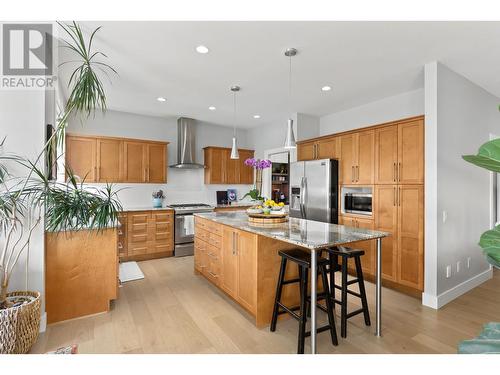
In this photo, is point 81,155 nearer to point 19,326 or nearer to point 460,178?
point 19,326

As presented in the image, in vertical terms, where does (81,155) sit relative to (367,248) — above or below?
above

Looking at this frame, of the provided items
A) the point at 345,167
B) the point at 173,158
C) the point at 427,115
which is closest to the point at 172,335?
the point at 345,167

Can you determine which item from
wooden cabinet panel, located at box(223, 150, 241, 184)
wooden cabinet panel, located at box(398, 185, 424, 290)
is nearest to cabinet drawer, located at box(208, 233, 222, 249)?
wooden cabinet panel, located at box(398, 185, 424, 290)

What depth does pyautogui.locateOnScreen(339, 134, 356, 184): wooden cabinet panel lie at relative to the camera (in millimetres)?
3760

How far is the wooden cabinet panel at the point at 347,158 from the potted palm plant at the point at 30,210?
3.11 metres

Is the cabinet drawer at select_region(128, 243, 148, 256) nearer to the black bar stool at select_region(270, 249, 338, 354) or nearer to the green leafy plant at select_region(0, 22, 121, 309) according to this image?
the green leafy plant at select_region(0, 22, 121, 309)

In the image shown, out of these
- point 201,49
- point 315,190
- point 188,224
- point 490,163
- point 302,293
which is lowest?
point 302,293

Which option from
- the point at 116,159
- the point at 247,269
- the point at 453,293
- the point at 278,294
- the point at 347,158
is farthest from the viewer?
the point at 116,159

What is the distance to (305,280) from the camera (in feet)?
6.71

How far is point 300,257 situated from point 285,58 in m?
2.03

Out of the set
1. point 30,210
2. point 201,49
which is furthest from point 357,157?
point 30,210

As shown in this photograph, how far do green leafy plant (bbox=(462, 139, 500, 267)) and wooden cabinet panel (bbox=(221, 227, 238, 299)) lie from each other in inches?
83.4

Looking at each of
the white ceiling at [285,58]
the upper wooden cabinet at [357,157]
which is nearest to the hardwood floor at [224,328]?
the upper wooden cabinet at [357,157]

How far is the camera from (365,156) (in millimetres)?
3582
